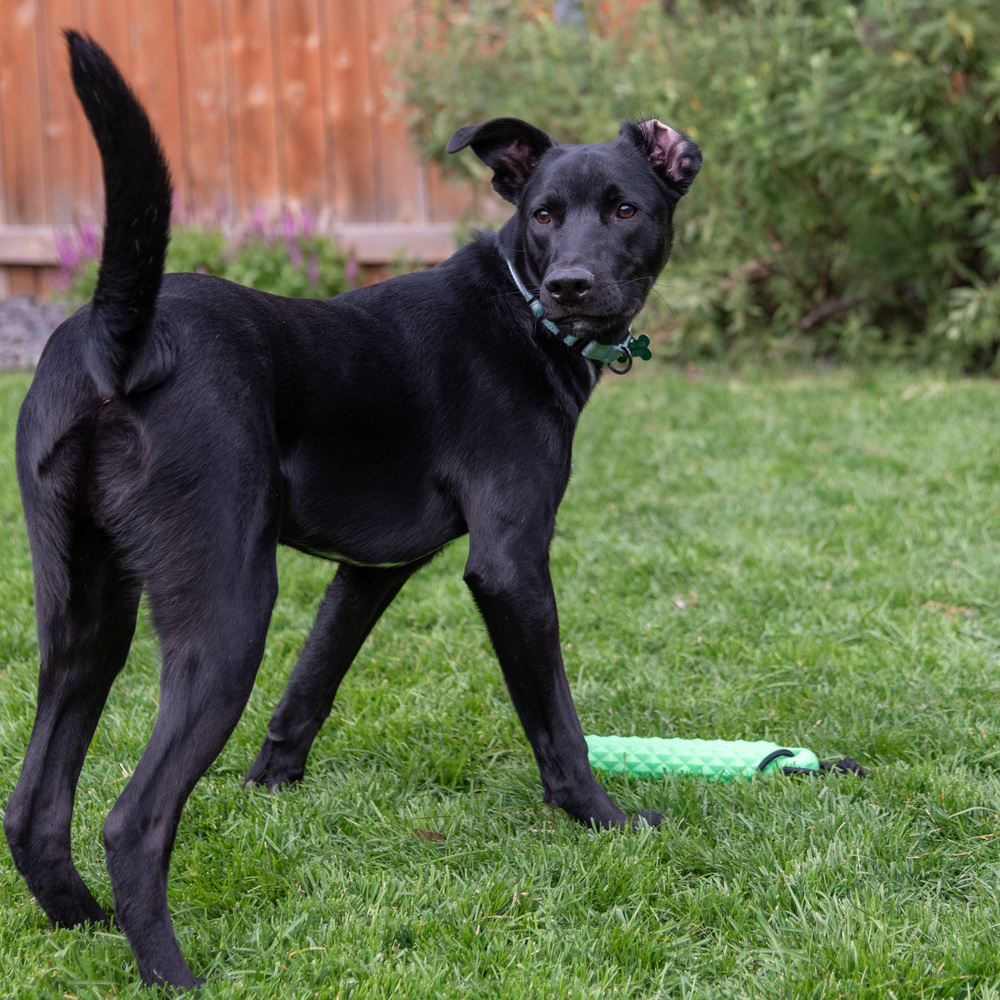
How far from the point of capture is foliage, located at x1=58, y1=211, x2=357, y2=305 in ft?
24.3

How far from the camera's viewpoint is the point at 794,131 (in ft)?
21.1

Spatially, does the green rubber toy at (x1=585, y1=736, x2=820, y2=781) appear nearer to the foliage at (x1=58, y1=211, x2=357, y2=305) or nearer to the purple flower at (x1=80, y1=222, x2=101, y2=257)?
the foliage at (x1=58, y1=211, x2=357, y2=305)

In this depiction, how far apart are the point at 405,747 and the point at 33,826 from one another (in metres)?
1.03

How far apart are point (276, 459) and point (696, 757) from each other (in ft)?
4.37

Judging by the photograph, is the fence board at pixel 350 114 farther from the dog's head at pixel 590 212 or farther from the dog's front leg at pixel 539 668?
the dog's front leg at pixel 539 668

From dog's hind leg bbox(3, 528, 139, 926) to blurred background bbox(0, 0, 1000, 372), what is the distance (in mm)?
5439

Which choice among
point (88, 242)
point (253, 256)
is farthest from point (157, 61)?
point (253, 256)

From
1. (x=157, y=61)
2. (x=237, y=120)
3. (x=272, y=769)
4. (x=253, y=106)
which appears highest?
(x=157, y=61)

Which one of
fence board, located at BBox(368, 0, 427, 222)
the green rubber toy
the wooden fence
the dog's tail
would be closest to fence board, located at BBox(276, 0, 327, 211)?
the wooden fence

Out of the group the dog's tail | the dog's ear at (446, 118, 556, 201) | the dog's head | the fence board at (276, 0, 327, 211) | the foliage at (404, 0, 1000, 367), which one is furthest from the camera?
the fence board at (276, 0, 327, 211)

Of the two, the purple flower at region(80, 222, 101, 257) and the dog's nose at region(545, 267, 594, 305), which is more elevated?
the dog's nose at region(545, 267, 594, 305)

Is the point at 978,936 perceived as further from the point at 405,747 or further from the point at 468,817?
the point at 405,747

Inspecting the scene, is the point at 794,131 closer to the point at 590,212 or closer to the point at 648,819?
the point at 590,212

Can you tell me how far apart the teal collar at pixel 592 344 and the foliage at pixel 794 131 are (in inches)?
161
